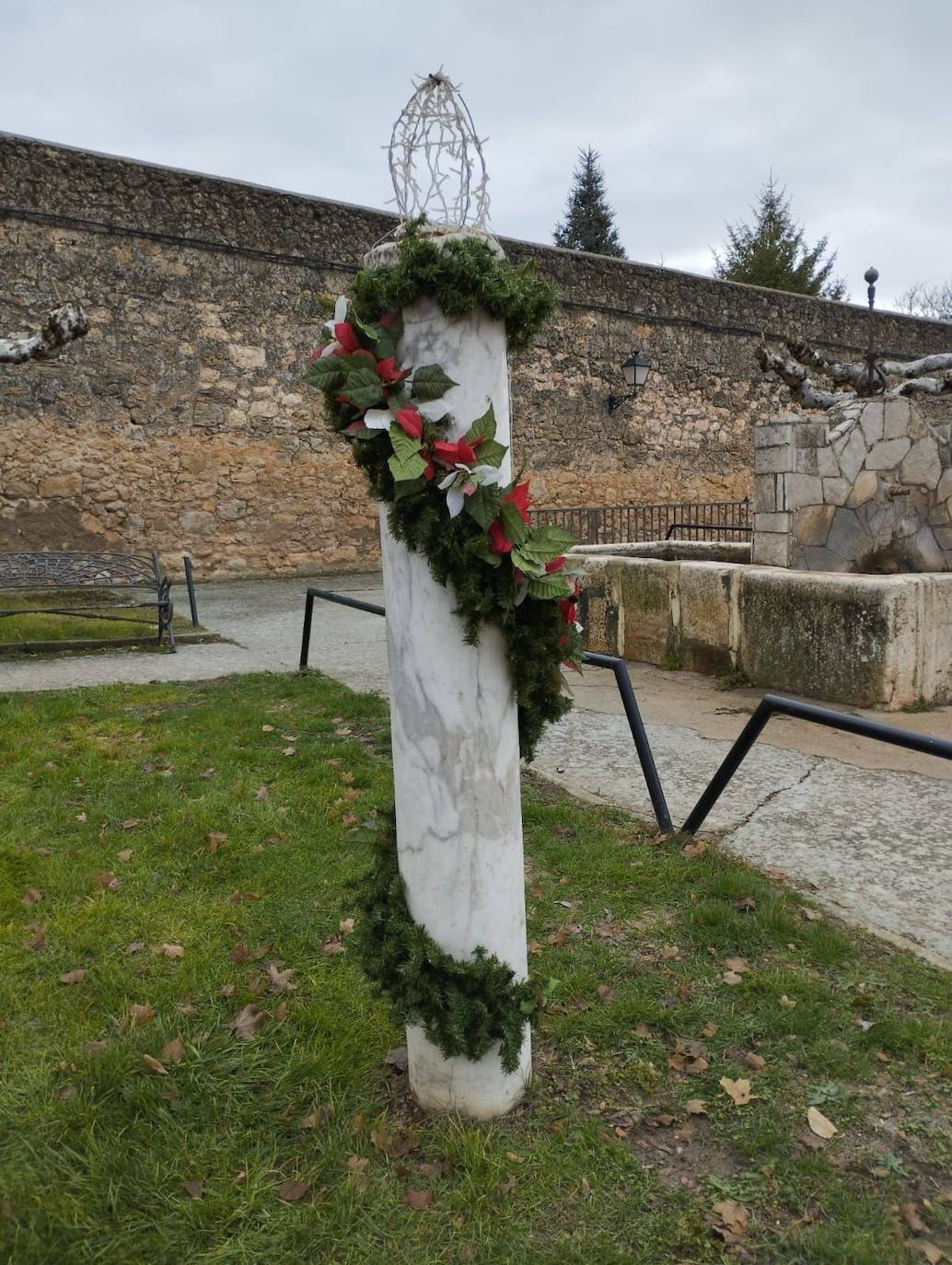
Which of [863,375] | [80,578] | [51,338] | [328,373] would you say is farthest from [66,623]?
[863,375]

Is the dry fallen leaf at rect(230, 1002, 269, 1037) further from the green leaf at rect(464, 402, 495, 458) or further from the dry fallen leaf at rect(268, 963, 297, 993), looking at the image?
the green leaf at rect(464, 402, 495, 458)

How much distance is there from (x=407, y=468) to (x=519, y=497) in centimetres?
23

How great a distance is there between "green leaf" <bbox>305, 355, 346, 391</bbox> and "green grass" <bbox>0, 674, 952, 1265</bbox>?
1.39 meters

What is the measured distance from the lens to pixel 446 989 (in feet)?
5.53

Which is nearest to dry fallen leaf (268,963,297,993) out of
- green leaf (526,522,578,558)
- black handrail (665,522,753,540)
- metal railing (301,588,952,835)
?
metal railing (301,588,952,835)

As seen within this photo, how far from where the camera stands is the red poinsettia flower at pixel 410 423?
1.54 m

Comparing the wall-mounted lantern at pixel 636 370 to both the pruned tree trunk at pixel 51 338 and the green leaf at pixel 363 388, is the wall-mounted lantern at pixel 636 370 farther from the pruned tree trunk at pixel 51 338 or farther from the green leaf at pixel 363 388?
the green leaf at pixel 363 388

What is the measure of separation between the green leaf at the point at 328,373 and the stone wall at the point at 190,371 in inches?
313

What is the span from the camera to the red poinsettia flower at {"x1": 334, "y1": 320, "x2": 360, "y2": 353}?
1.58 m

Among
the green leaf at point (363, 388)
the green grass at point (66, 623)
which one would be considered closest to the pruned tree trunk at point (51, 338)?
the green grass at point (66, 623)

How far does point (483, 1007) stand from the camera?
1679 mm

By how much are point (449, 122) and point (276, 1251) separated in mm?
2009

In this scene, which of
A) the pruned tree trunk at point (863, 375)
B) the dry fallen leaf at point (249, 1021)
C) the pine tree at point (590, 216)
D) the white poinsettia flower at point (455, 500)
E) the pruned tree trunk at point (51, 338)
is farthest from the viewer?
the pine tree at point (590, 216)

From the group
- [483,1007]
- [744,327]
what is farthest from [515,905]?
[744,327]
